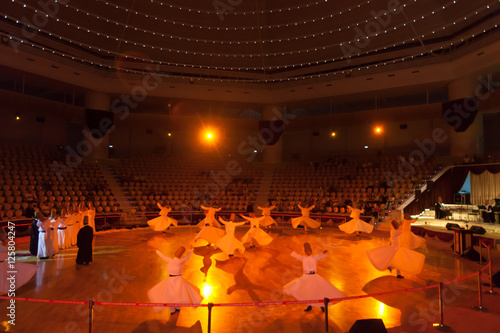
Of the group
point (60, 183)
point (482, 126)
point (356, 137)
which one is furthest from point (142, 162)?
point (482, 126)

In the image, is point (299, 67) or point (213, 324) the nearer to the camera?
point (213, 324)

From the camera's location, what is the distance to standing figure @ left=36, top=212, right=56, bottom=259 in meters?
10.0

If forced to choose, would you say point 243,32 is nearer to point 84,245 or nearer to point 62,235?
point 62,235

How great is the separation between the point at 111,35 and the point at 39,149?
9.01 m

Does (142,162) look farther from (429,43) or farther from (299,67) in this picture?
(429,43)

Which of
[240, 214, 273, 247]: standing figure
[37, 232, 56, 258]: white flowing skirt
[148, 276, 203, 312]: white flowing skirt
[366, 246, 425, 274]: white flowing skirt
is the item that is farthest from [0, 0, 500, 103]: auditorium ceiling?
[148, 276, 203, 312]: white flowing skirt

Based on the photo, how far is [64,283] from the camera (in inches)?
305

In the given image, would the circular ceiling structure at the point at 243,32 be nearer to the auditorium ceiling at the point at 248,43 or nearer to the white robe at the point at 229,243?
the auditorium ceiling at the point at 248,43

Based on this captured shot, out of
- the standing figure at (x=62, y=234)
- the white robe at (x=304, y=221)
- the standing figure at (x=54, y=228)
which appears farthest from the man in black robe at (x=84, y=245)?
the white robe at (x=304, y=221)

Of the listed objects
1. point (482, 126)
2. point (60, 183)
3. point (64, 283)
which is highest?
point (482, 126)

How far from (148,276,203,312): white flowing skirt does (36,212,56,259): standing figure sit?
6112mm

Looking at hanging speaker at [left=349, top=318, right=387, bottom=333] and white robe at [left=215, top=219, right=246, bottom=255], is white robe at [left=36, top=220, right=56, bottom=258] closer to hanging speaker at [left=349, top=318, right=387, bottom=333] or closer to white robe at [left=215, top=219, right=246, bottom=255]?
white robe at [left=215, top=219, right=246, bottom=255]

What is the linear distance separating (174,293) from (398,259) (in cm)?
552

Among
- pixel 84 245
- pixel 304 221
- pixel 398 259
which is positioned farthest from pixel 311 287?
pixel 304 221
